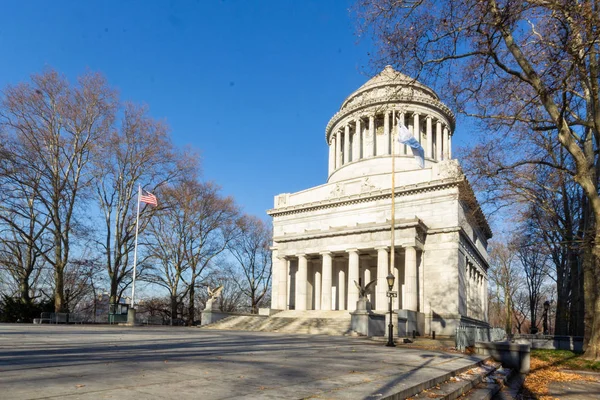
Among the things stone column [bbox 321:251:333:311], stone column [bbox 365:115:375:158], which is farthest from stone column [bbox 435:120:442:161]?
stone column [bbox 321:251:333:311]

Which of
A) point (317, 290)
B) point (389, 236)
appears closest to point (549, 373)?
point (389, 236)

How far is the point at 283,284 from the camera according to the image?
4044 centimetres

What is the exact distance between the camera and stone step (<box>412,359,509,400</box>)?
7746 mm

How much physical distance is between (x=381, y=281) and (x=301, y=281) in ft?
26.9

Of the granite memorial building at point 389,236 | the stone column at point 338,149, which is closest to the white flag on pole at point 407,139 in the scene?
the granite memorial building at point 389,236

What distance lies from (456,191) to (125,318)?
27.6 m

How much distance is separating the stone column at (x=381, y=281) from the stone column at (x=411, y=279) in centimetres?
158

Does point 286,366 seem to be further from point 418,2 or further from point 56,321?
point 56,321

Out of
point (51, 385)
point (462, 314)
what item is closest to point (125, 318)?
point (462, 314)

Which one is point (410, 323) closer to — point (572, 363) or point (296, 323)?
point (296, 323)

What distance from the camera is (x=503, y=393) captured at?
10.0 metres

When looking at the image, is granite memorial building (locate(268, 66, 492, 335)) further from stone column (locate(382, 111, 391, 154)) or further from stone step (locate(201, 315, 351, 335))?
stone step (locate(201, 315, 351, 335))

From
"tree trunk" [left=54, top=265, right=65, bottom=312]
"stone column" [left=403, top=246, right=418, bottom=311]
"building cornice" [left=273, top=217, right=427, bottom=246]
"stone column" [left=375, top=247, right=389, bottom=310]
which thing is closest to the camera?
"tree trunk" [left=54, top=265, right=65, bottom=312]

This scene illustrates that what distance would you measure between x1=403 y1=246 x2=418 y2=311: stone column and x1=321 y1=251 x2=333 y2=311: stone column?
6.23 meters
